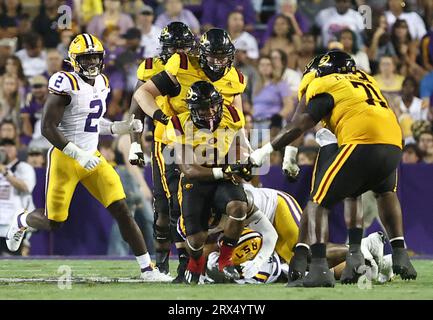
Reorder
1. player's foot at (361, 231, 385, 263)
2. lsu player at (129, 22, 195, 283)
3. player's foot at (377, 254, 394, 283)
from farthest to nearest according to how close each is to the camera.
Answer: lsu player at (129, 22, 195, 283), player's foot at (361, 231, 385, 263), player's foot at (377, 254, 394, 283)

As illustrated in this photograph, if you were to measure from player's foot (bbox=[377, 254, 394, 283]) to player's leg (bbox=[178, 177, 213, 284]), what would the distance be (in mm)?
1291

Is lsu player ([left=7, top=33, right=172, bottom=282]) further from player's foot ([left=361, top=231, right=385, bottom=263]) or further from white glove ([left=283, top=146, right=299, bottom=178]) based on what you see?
player's foot ([left=361, top=231, right=385, bottom=263])

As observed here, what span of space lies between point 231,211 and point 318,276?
874mm

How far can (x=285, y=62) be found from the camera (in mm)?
13312

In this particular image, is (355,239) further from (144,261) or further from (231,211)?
(144,261)

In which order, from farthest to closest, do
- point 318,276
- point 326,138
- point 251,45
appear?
point 251,45 → point 326,138 → point 318,276

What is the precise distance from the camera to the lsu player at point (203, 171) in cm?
787

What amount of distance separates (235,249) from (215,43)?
1.54 meters

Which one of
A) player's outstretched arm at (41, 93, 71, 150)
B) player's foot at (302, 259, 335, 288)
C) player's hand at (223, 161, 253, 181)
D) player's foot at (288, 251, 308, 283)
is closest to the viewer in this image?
player's foot at (302, 259, 335, 288)

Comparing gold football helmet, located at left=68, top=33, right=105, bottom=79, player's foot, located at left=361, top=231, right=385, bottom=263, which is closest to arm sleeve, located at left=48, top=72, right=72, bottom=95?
gold football helmet, located at left=68, top=33, right=105, bottom=79

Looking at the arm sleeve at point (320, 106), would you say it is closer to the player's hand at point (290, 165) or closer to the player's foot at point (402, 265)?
the player's hand at point (290, 165)

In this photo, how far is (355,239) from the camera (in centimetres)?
805

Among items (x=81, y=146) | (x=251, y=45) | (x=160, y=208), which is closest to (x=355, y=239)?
(x=160, y=208)

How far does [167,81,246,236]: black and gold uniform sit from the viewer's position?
7.92 m
